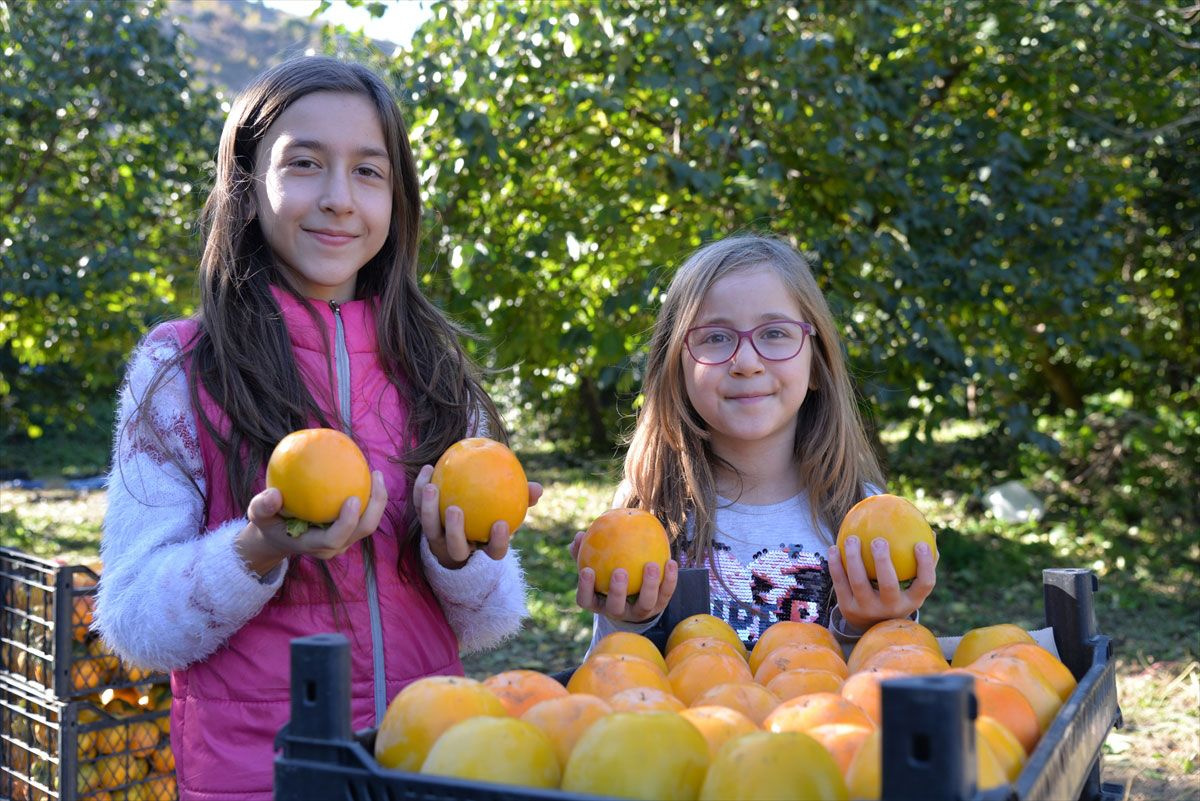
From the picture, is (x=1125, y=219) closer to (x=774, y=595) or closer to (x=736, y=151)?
(x=736, y=151)

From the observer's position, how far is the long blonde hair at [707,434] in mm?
2469

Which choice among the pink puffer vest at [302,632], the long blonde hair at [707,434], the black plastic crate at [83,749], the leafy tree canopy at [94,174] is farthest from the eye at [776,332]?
the leafy tree canopy at [94,174]

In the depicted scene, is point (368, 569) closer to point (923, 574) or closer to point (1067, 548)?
point (923, 574)

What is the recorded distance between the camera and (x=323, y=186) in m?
1.95

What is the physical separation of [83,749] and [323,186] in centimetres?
181

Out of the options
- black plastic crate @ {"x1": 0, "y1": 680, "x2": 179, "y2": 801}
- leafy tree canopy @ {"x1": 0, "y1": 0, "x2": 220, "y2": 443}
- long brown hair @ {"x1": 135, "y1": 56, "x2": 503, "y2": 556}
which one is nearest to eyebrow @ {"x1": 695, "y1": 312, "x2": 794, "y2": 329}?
long brown hair @ {"x1": 135, "y1": 56, "x2": 503, "y2": 556}

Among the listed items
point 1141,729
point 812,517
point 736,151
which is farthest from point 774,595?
point 736,151

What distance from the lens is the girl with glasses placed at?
2.36 m

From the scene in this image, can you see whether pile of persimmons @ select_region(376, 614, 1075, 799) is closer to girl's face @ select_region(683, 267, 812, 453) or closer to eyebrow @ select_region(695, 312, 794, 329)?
girl's face @ select_region(683, 267, 812, 453)

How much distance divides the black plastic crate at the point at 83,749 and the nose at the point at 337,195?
5.44 ft

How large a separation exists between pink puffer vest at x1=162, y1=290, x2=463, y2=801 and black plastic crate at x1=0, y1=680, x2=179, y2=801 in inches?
42.8

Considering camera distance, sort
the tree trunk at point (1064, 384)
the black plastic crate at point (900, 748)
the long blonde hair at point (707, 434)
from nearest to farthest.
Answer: the black plastic crate at point (900, 748), the long blonde hair at point (707, 434), the tree trunk at point (1064, 384)

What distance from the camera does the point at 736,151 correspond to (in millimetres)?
5590

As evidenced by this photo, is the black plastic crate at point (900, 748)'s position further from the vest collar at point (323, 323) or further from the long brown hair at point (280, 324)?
the vest collar at point (323, 323)
